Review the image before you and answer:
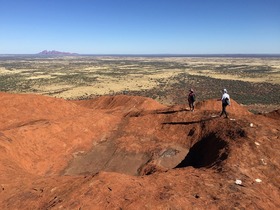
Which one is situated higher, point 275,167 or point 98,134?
point 275,167

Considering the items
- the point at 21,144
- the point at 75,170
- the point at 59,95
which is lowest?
the point at 59,95

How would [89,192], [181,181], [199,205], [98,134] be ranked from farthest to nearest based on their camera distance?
[98,134]
[181,181]
[89,192]
[199,205]

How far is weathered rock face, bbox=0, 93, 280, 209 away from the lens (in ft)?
33.5

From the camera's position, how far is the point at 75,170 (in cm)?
1678

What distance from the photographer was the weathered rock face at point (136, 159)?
10203mm

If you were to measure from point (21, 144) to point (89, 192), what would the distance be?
9671 millimetres

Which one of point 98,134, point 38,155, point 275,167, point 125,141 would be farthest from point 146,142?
point 275,167

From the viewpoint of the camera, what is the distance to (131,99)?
34812mm

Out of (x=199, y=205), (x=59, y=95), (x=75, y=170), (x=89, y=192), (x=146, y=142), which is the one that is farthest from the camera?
(x=59, y=95)

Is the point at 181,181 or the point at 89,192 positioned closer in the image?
the point at 89,192

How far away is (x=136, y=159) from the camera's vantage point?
57.1ft

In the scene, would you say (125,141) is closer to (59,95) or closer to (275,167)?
(275,167)

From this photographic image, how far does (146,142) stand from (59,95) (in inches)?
1783

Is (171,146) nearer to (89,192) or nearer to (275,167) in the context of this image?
(275,167)
